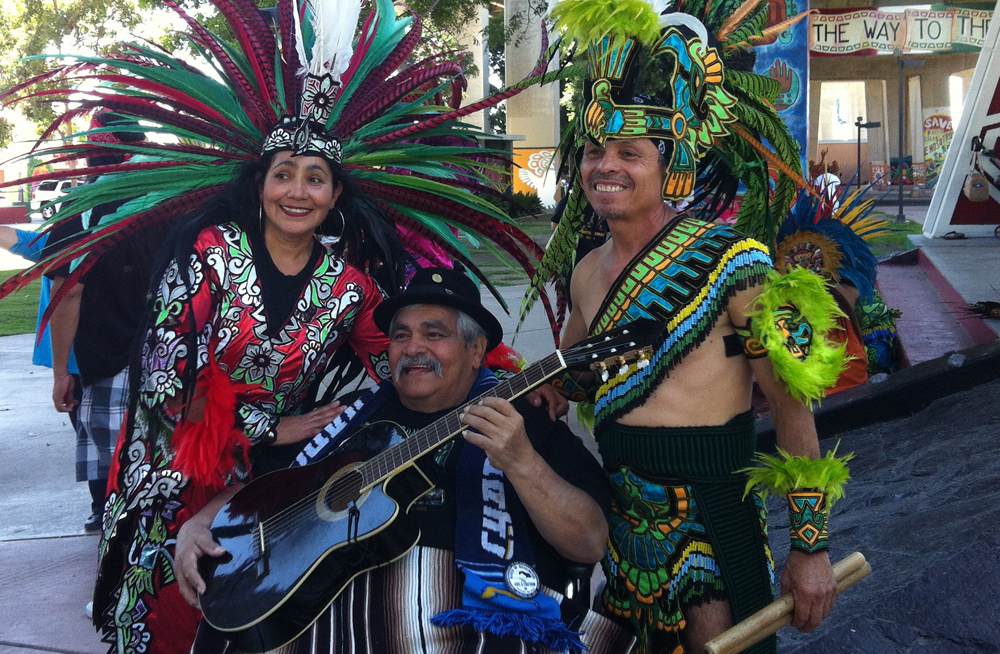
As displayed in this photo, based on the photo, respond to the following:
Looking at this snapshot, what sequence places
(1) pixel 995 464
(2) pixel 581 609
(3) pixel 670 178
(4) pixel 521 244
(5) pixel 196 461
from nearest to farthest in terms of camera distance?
(3) pixel 670 178, (2) pixel 581 609, (5) pixel 196 461, (4) pixel 521 244, (1) pixel 995 464

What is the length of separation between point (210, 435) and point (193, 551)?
1.03 feet

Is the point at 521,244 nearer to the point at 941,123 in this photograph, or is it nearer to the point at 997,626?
the point at 997,626

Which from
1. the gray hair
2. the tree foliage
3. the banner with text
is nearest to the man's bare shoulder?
the gray hair

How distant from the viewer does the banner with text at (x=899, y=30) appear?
27578 millimetres

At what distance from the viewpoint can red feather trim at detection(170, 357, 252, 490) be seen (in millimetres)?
2471

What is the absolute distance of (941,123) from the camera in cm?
3222

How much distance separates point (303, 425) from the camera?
264cm

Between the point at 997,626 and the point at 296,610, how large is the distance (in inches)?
87.4

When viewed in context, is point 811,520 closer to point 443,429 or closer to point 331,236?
point 443,429

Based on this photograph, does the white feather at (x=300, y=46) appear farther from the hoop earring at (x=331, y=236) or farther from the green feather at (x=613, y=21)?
the green feather at (x=613, y=21)

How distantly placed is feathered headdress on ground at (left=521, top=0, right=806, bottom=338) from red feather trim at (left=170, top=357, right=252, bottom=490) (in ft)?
3.90

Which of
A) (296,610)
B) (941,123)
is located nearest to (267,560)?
(296,610)

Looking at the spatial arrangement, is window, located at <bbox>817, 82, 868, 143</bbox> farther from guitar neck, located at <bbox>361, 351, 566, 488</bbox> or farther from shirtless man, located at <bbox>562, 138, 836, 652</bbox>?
guitar neck, located at <bbox>361, 351, 566, 488</bbox>

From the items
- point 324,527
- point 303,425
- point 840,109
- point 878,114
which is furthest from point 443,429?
point 840,109
